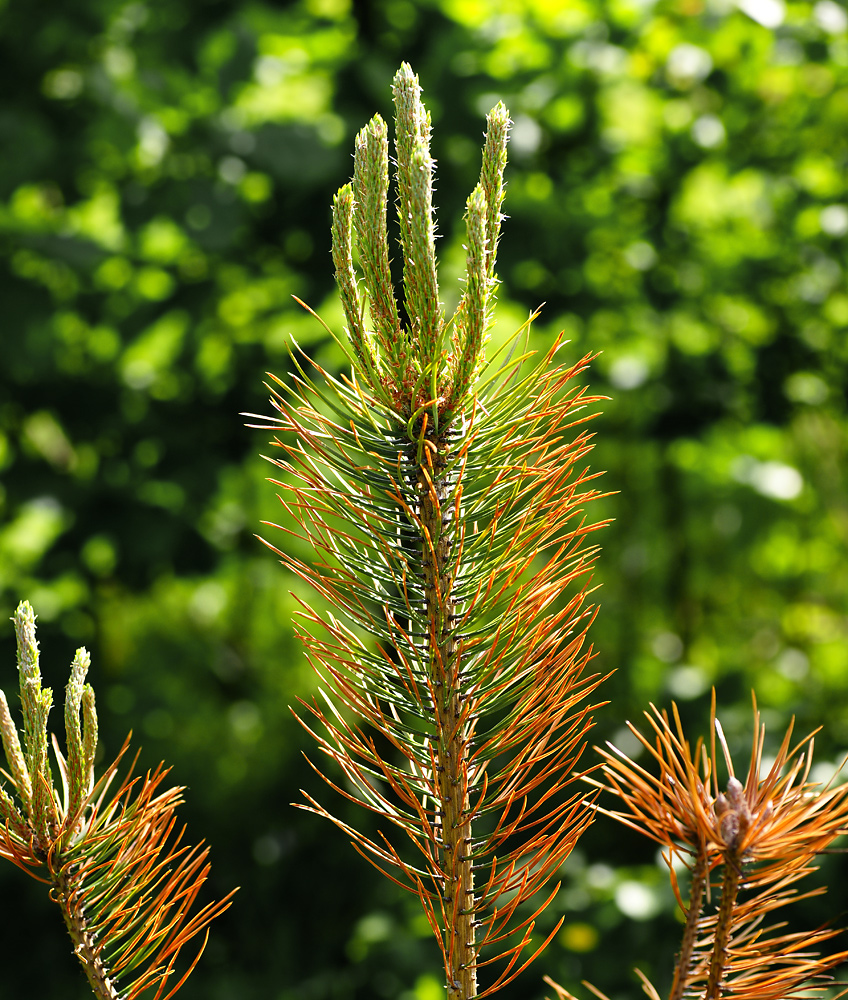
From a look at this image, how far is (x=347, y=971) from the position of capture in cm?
101

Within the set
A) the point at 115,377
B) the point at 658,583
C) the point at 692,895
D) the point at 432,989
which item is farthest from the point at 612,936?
the point at 658,583

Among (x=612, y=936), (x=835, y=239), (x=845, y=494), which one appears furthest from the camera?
(x=845, y=494)

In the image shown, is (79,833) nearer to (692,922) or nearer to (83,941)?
(83,941)

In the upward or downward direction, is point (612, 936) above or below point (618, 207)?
below

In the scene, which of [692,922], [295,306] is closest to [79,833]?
[692,922]

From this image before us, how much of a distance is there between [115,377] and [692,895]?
48.8 inches

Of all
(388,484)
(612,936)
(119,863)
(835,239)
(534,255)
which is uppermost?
(835,239)

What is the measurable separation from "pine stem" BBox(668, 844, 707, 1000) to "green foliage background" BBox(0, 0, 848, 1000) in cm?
67

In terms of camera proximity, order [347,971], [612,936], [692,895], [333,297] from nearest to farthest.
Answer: [692,895]
[612,936]
[347,971]
[333,297]

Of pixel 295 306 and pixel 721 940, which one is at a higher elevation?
pixel 295 306

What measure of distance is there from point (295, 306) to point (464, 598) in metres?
1.16

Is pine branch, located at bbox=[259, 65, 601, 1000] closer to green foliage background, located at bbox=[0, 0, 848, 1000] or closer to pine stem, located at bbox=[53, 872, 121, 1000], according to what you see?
pine stem, located at bbox=[53, 872, 121, 1000]

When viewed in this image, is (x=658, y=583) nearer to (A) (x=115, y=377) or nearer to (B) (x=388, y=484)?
(A) (x=115, y=377)

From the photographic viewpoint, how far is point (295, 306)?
4.34 feet
